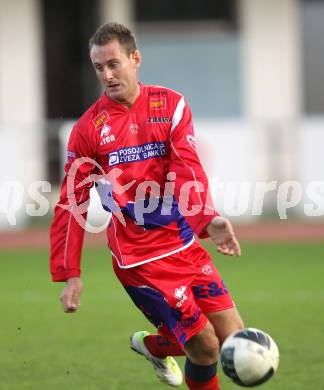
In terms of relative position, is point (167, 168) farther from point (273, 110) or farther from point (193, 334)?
point (273, 110)

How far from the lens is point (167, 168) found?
5.44 meters

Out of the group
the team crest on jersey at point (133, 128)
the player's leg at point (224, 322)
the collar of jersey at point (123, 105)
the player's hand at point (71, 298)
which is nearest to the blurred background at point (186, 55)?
the collar of jersey at point (123, 105)

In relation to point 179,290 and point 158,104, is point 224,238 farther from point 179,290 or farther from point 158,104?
point 158,104

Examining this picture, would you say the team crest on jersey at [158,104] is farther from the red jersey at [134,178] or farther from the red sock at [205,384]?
the red sock at [205,384]

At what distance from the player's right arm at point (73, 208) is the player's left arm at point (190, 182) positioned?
16.9 inches

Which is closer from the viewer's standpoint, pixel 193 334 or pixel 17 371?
pixel 193 334

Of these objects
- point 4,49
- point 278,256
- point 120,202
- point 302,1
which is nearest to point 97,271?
point 278,256

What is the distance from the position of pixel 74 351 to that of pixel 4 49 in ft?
44.2

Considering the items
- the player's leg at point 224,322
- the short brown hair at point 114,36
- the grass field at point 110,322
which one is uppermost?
the short brown hair at point 114,36

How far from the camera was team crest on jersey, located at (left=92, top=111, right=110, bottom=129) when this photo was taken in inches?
213

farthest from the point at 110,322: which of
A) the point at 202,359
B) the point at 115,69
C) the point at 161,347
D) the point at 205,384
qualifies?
the point at 115,69

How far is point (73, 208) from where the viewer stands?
533 centimetres

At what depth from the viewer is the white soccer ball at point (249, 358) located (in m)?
4.96

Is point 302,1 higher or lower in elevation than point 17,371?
higher
